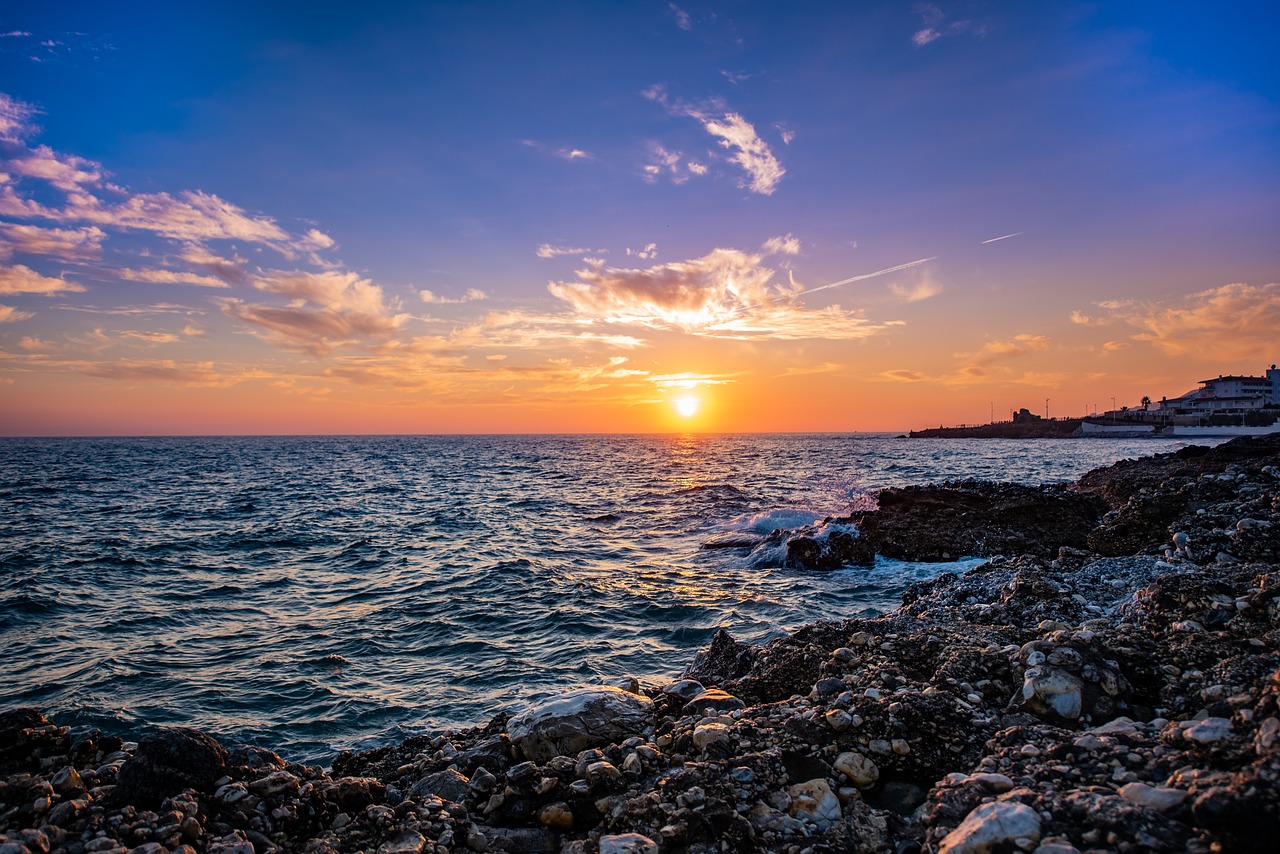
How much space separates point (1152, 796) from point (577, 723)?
4640 mm

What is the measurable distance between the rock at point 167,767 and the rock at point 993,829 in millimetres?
5299

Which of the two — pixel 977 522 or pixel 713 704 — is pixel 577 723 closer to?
pixel 713 704

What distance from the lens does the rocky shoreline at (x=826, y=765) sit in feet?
11.5

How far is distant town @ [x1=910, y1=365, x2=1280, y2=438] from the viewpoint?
105m

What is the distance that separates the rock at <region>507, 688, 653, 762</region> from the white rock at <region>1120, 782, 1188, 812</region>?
Answer: 13.6 ft

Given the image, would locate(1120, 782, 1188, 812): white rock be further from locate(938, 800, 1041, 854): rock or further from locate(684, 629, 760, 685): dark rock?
locate(684, 629, 760, 685): dark rock

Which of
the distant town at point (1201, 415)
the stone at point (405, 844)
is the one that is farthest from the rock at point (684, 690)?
the distant town at point (1201, 415)

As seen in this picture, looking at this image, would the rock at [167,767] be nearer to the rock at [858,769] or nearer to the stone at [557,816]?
the stone at [557,816]

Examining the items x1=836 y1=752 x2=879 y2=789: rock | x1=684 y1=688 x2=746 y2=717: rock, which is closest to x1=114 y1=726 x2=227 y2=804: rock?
x1=684 y1=688 x2=746 y2=717: rock

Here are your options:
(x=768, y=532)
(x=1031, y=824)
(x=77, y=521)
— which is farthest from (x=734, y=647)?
(x=77, y=521)

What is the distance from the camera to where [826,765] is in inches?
191

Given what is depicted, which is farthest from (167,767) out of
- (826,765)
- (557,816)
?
(826,765)

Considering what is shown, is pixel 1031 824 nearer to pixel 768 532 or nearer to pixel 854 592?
pixel 854 592

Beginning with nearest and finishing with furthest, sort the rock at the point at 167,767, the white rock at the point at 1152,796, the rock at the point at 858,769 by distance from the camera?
the white rock at the point at 1152,796 < the rock at the point at 167,767 < the rock at the point at 858,769
